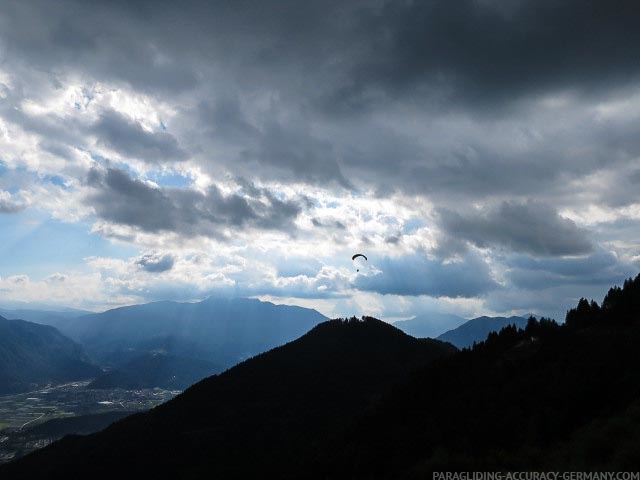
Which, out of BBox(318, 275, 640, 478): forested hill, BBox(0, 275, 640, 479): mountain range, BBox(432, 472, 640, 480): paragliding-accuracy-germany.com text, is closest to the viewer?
BBox(432, 472, 640, 480): paragliding-accuracy-germany.com text

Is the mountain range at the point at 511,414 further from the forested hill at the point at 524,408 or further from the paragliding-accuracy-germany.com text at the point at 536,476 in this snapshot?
the paragliding-accuracy-germany.com text at the point at 536,476

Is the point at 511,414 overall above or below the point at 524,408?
below

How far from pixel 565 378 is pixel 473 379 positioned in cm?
2872

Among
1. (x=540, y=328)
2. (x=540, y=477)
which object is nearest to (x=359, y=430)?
(x=540, y=328)

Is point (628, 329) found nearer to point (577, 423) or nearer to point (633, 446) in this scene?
point (577, 423)

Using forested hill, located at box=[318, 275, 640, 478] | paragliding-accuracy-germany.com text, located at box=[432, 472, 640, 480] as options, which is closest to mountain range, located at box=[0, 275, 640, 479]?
forested hill, located at box=[318, 275, 640, 478]

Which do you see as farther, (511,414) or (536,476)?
(511,414)

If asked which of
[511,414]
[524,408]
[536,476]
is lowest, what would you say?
[511,414]

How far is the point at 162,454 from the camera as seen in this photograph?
183750 millimetres

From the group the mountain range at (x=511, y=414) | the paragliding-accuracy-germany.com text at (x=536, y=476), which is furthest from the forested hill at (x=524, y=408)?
the paragliding-accuracy-germany.com text at (x=536, y=476)

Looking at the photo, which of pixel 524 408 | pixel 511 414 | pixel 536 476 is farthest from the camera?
pixel 524 408

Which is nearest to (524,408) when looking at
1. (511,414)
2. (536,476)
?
(511,414)

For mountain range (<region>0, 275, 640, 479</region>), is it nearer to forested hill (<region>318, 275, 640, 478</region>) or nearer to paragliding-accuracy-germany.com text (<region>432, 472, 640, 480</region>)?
forested hill (<region>318, 275, 640, 478</region>)

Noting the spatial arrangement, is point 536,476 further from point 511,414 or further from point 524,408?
point 524,408
